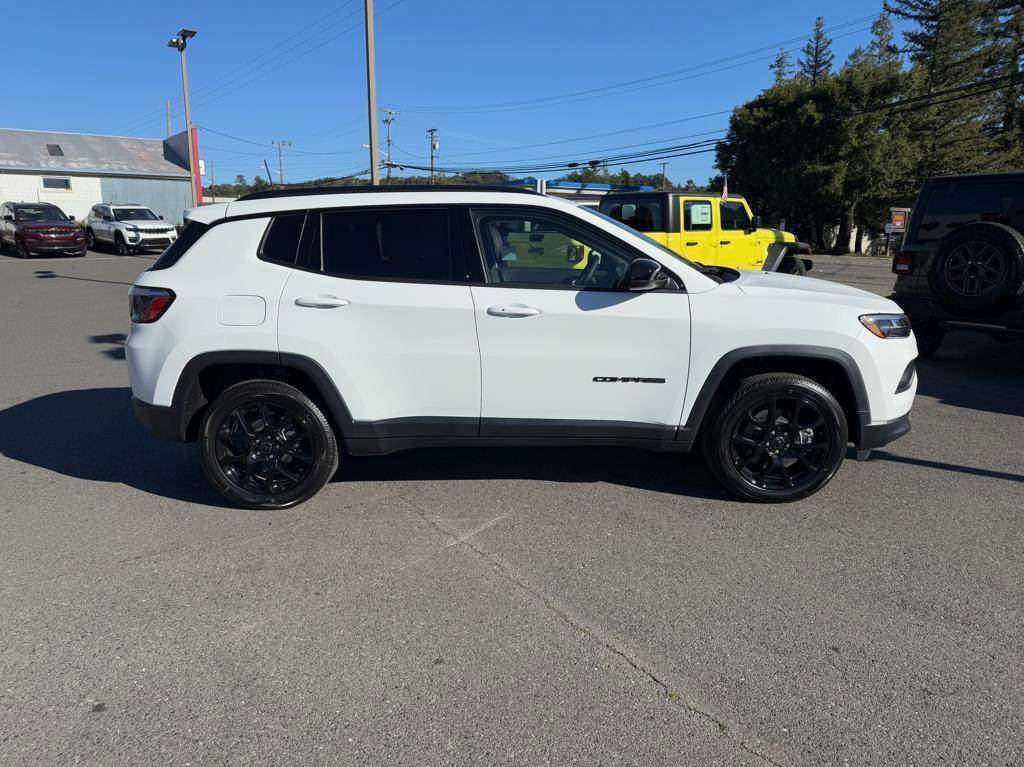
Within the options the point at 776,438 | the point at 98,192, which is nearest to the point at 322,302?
the point at 776,438

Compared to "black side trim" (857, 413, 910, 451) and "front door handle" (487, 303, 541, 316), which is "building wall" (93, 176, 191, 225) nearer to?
"front door handle" (487, 303, 541, 316)

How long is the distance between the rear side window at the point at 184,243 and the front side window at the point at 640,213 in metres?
9.26

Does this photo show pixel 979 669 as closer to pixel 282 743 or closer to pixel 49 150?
pixel 282 743

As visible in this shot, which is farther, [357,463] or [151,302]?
[357,463]

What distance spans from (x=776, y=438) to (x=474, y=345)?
1.84m

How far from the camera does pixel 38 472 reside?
5070 millimetres

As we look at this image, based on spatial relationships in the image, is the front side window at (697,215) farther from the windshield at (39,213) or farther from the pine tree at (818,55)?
the pine tree at (818,55)

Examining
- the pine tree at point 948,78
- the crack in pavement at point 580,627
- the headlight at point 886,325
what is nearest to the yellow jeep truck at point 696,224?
the headlight at point 886,325

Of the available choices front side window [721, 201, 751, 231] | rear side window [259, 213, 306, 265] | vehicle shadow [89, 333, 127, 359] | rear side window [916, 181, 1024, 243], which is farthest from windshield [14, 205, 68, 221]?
rear side window [916, 181, 1024, 243]

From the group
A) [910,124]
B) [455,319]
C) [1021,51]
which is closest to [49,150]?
[910,124]

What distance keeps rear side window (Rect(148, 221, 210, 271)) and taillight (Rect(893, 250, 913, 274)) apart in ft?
22.3

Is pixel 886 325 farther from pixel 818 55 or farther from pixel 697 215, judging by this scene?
pixel 818 55

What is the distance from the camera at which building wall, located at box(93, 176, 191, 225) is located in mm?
48062

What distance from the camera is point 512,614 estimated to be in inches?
129
